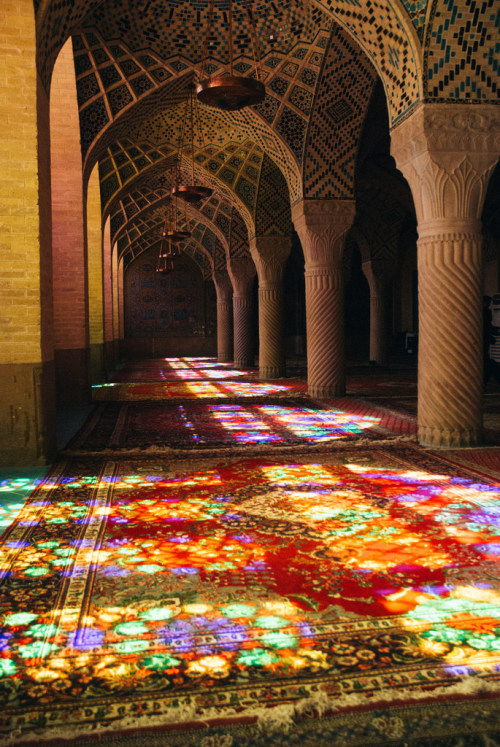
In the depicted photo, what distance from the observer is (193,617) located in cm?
236

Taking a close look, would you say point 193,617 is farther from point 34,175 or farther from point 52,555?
point 34,175

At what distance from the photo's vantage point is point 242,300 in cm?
1670

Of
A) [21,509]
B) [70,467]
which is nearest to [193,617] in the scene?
[21,509]

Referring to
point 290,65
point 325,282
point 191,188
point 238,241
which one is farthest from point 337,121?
point 238,241

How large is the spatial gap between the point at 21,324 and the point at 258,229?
28.1 ft

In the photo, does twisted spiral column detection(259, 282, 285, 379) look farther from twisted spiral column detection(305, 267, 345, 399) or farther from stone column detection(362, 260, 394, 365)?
stone column detection(362, 260, 394, 365)

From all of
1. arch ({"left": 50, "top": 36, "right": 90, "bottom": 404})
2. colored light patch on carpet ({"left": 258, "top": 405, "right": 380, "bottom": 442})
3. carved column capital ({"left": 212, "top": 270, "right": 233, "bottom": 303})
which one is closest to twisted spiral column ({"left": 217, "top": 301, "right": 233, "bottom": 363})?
carved column capital ({"left": 212, "top": 270, "right": 233, "bottom": 303})

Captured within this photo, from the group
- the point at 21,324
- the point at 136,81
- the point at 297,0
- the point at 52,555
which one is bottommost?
the point at 52,555

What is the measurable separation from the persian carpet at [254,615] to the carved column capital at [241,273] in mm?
12921

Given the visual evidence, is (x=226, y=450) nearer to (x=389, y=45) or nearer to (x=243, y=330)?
(x=389, y=45)

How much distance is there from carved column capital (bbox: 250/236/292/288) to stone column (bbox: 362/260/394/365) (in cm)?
396

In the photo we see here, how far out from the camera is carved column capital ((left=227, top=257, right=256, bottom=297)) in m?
16.9

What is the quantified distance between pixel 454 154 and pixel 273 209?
26.0 feet

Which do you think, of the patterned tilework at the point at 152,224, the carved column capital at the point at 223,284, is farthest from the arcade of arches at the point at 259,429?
the carved column capital at the point at 223,284
